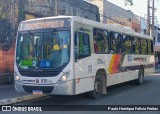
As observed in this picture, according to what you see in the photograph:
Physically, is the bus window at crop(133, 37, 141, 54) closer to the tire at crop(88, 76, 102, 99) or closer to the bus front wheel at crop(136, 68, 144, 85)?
the bus front wheel at crop(136, 68, 144, 85)

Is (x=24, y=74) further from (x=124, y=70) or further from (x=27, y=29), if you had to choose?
(x=124, y=70)

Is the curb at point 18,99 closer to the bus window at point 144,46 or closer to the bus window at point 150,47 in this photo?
the bus window at point 144,46

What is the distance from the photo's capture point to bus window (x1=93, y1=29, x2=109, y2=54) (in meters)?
12.9

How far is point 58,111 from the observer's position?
10391 millimetres

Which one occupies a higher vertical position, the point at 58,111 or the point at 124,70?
the point at 124,70

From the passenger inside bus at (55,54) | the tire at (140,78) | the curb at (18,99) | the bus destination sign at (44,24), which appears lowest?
the curb at (18,99)

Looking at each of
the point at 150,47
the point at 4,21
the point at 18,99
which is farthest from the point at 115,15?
the point at 18,99

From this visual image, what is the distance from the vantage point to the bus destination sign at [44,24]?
11367 millimetres

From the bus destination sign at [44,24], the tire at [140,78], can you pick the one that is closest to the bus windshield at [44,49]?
the bus destination sign at [44,24]

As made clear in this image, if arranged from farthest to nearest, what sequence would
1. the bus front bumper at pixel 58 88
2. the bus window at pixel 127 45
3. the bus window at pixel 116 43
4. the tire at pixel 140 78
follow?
the tire at pixel 140 78 → the bus window at pixel 127 45 → the bus window at pixel 116 43 → the bus front bumper at pixel 58 88

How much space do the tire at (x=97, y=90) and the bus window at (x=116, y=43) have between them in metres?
2.03

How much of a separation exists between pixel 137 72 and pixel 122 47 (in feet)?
9.70

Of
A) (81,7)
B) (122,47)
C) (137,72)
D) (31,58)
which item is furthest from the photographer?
(81,7)

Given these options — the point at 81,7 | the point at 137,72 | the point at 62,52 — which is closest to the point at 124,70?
the point at 137,72
